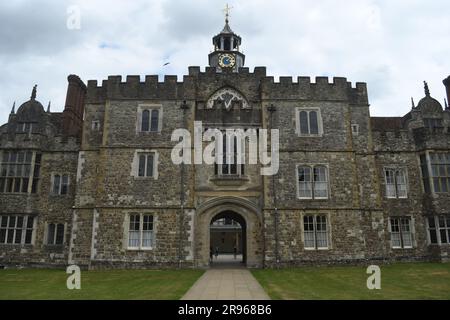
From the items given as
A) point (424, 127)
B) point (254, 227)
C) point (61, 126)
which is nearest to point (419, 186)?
point (424, 127)

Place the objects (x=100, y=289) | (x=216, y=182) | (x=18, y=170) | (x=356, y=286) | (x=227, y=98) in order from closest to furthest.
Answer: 1. (x=100, y=289)
2. (x=356, y=286)
3. (x=216, y=182)
4. (x=18, y=170)
5. (x=227, y=98)

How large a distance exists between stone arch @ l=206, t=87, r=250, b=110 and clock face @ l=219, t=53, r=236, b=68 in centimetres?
914

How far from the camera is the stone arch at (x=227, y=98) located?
2527cm

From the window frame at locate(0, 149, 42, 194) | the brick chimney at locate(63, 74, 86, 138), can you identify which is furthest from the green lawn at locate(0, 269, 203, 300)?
the brick chimney at locate(63, 74, 86, 138)

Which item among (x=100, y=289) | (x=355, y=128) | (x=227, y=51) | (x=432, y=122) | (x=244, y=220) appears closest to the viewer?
(x=100, y=289)

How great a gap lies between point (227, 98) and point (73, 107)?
40.3 feet

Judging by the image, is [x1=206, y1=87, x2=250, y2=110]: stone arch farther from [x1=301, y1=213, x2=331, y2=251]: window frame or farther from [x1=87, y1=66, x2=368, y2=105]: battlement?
[x1=301, y1=213, x2=331, y2=251]: window frame

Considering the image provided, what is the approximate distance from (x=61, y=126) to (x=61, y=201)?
23.6ft

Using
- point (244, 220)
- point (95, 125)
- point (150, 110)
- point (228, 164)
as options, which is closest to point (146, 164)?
point (150, 110)

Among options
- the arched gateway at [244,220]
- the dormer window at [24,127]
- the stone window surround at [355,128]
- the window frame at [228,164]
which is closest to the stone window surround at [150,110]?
the window frame at [228,164]

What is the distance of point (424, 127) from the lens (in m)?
25.3

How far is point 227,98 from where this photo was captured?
83.9ft

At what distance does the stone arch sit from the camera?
82.9 feet

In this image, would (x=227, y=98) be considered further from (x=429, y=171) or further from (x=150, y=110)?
(x=429, y=171)
